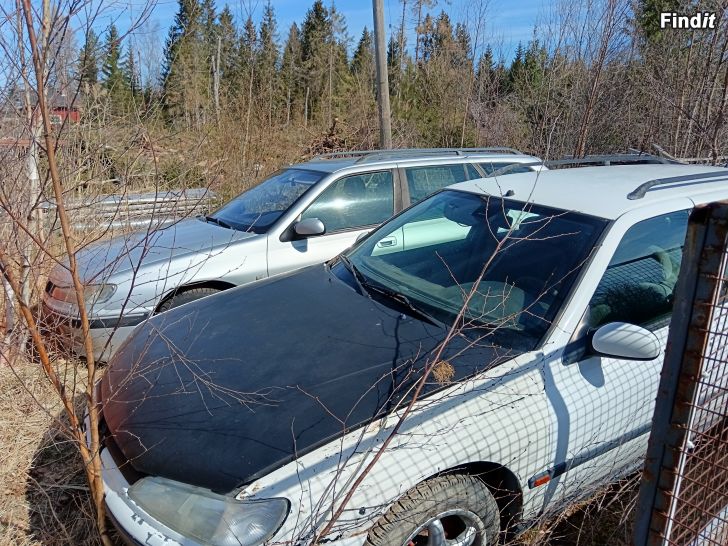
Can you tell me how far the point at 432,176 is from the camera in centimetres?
526

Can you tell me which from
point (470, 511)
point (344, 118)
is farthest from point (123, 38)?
point (344, 118)

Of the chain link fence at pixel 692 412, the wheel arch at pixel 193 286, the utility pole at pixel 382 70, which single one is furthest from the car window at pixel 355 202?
the utility pole at pixel 382 70

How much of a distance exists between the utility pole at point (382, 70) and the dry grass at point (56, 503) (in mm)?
7332

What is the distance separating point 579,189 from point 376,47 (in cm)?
717

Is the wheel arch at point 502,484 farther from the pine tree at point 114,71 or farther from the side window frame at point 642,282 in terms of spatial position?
the pine tree at point 114,71

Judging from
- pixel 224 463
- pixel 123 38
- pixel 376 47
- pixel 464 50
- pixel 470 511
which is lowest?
pixel 470 511

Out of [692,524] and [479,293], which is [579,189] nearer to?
[479,293]

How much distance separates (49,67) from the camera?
2035 mm

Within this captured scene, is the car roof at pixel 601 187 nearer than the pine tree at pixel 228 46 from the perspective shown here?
Yes

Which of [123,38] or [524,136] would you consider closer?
[123,38]

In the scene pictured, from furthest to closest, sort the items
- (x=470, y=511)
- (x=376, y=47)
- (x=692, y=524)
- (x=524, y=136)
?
1. (x=524, y=136)
2. (x=376, y=47)
3. (x=470, y=511)
4. (x=692, y=524)

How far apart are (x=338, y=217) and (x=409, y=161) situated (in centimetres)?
93

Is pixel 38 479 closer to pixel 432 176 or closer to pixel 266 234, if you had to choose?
pixel 266 234

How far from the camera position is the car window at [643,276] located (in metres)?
2.43
